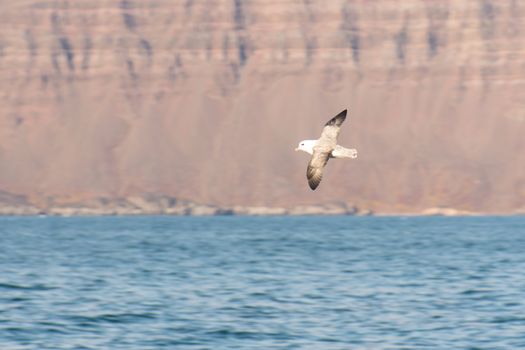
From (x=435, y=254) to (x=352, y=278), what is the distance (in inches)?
994

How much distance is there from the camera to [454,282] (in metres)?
49.1

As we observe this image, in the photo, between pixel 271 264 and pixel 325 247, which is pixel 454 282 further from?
pixel 325 247

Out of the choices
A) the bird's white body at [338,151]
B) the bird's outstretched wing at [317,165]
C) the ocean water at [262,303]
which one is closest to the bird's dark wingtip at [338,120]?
the bird's white body at [338,151]

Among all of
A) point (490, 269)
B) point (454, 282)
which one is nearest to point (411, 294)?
point (454, 282)

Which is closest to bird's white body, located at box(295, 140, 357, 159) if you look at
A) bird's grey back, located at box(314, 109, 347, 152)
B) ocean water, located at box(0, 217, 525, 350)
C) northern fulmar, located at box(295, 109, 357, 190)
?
northern fulmar, located at box(295, 109, 357, 190)

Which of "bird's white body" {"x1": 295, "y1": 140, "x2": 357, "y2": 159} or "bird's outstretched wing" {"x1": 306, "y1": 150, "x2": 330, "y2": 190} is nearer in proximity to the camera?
"bird's white body" {"x1": 295, "y1": 140, "x2": 357, "y2": 159}

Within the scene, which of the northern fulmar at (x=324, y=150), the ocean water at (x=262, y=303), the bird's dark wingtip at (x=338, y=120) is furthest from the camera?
the ocean water at (x=262, y=303)

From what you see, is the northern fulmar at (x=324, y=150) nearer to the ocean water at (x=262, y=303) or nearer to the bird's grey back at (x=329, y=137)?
the bird's grey back at (x=329, y=137)

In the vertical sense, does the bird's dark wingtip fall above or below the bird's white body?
above

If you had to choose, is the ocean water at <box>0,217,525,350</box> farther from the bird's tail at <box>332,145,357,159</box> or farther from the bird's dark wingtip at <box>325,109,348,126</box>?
the bird's dark wingtip at <box>325,109,348,126</box>

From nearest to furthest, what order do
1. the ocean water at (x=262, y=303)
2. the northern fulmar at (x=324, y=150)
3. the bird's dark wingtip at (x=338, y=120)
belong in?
the bird's dark wingtip at (x=338, y=120), the northern fulmar at (x=324, y=150), the ocean water at (x=262, y=303)

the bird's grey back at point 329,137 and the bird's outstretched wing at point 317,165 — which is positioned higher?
the bird's grey back at point 329,137

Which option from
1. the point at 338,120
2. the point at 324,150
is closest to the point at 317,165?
the point at 324,150

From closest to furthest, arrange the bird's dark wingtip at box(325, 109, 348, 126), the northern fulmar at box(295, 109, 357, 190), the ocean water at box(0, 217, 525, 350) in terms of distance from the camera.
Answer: the bird's dark wingtip at box(325, 109, 348, 126) < the northern fulmar at box(295, 109, 357, 190) < the ocean water at box(0, 217, 525, 350)
